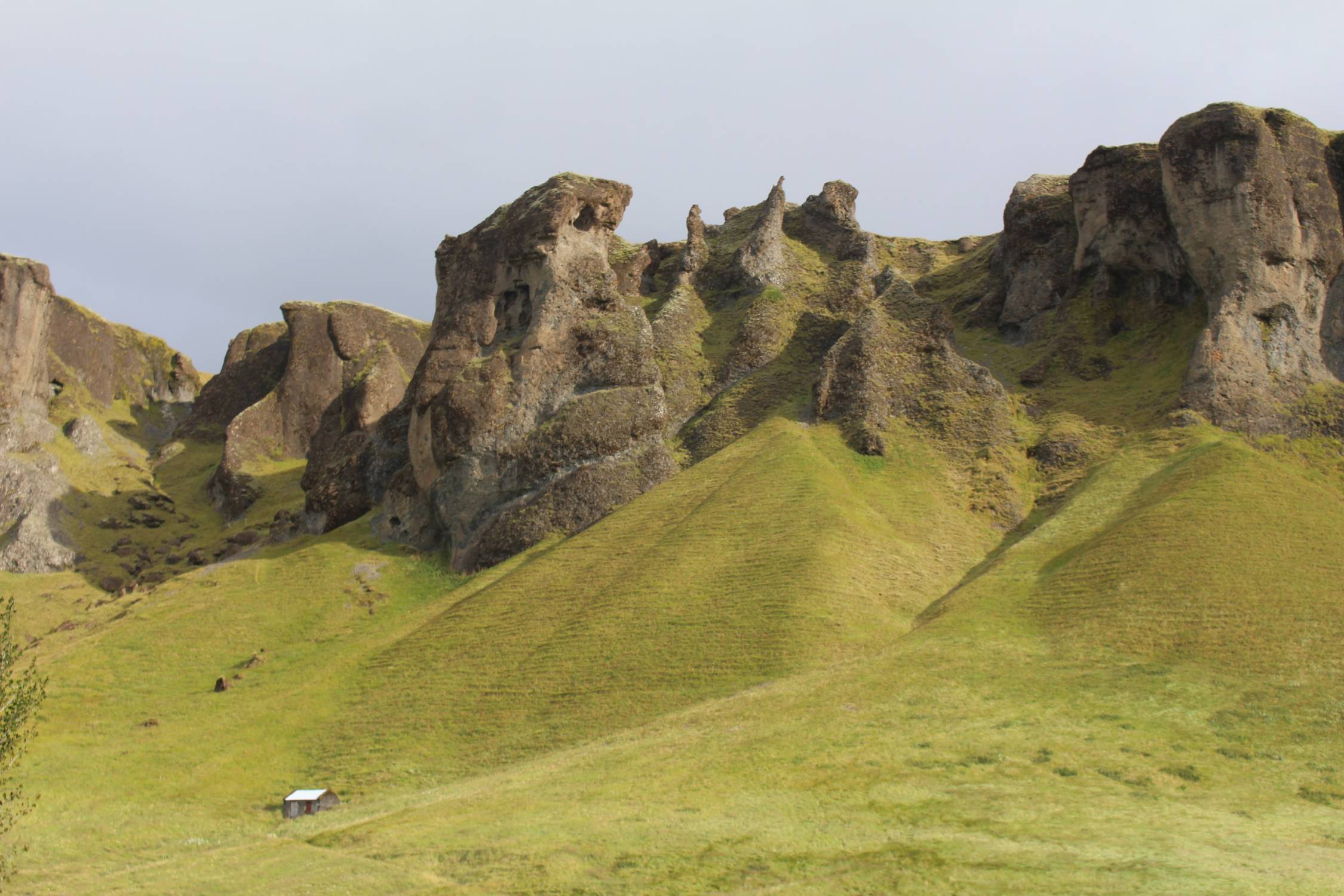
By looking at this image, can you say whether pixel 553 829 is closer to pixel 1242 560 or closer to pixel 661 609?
pixel 661 609

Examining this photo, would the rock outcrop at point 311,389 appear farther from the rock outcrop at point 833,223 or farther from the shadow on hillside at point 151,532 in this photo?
the rock outcrop at point 833,223

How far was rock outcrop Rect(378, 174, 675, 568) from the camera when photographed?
72.0 m

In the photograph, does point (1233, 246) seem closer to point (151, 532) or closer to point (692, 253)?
point (692, 253)

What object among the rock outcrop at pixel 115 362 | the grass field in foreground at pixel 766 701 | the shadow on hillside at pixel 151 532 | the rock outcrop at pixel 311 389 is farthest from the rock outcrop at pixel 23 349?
the grass field in foreground at pixel 766 701

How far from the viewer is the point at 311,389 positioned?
11194 centimetres

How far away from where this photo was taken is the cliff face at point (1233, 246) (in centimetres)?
6619

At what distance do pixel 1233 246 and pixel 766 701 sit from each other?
46.7 metres

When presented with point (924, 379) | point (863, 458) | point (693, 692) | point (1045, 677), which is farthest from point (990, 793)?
point (924, 379)

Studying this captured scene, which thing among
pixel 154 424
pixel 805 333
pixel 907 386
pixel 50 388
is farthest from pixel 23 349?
pixel 907 386

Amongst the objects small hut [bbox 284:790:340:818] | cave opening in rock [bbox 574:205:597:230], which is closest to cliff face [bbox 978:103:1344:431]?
cave opening in rock [bbox 574:205:597:230]

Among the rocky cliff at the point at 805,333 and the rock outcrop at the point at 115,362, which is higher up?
the rock outcrop at the point at 115,362

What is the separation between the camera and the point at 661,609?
2074 inches

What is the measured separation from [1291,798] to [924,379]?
44.9 m

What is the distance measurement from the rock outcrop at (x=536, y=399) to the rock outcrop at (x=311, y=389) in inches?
445
